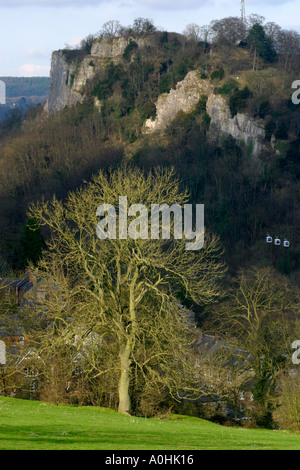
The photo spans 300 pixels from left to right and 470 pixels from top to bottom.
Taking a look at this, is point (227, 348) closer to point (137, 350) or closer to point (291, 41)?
point (137, 350)

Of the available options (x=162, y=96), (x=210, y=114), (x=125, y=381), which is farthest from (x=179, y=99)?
(x=125, y=381)

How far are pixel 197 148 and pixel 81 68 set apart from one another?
4129cm

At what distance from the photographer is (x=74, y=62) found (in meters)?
126

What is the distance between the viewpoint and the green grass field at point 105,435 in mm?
13938

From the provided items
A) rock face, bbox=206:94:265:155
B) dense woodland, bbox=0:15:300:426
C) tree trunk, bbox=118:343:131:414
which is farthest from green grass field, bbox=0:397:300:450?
rock face, bbox=206:94:265:155

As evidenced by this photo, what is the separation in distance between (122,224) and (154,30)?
100 meters

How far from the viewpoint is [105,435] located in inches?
628

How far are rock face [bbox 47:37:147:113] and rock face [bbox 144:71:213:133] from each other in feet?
65.3

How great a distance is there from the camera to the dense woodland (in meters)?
65.4

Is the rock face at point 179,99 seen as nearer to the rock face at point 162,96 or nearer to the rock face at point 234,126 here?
the rock face at point 162,96

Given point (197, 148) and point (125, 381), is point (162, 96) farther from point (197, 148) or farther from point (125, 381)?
point (125, 381)

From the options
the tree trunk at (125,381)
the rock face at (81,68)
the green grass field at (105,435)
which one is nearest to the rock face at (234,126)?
the rock face at (81,68)

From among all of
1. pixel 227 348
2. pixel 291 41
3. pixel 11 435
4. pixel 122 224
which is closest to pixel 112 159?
pixel 291 41

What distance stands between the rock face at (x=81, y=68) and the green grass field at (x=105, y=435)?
10263 cm
